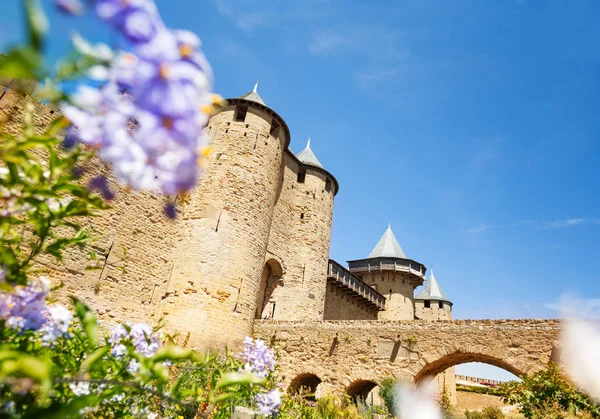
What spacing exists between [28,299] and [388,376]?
38.0 ft

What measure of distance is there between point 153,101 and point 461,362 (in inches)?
513

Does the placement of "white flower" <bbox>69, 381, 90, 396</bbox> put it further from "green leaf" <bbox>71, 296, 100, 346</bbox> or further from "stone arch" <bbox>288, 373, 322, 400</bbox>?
"stone arch" <bbox>288, 373, 322, 400</bbox>

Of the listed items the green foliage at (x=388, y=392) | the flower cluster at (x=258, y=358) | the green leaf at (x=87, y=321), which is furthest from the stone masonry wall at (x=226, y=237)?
the green leaf at (x=87, y=321)

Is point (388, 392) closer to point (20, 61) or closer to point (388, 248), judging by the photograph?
point (20, 61)

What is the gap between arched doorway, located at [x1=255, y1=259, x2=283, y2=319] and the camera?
15758 millimetres

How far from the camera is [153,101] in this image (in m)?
0.90

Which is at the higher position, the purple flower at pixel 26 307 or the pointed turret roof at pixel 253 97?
the pointed turret roof at pixel 253 97

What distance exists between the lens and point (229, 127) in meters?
14.6

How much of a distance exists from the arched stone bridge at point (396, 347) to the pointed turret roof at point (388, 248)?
49.8ft

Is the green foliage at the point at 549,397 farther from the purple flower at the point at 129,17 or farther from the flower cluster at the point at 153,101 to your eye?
the purple flower at the point at 129,17

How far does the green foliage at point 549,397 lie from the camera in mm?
7883

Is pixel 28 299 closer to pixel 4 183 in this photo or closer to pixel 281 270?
pixel 4 183

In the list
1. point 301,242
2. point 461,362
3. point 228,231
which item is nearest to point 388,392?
point 461,362

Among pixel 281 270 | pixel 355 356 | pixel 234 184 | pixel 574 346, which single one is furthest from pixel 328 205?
pixel 574 346
